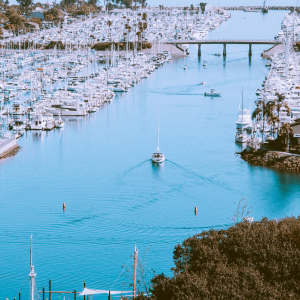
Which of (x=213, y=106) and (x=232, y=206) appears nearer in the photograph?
(x=232, y=206)

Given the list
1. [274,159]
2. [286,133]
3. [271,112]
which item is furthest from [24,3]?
[274,159]

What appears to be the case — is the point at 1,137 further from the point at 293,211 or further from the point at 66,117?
the point at 293,211

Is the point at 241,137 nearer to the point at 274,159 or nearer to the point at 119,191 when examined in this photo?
the point at 274,159

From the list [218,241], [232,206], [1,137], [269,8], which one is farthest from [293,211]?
[269,8]

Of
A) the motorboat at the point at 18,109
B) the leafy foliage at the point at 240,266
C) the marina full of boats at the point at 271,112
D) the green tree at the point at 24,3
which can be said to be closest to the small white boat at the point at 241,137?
the marina full of boats at the point at 271,112

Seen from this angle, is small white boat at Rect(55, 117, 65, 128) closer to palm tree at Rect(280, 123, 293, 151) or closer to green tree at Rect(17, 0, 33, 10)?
palm tree at Rect(280, 123, 293, 151)

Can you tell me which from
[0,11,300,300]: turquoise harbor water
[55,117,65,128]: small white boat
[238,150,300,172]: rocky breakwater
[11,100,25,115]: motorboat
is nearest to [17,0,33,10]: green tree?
[0,11,300,300]: turquoise harbor water
